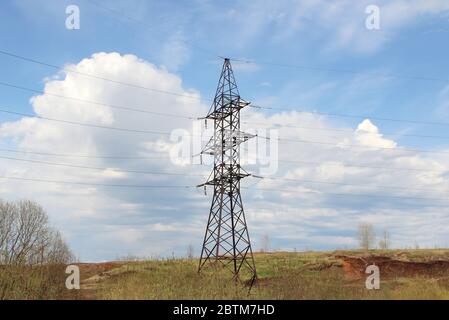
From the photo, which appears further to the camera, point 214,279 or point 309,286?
point 214,279

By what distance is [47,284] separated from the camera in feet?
65.2

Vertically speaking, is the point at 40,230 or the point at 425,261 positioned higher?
the point at 40,230

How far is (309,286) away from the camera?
65.2ft

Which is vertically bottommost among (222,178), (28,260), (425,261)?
(425,261)

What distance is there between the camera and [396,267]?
41531 millimetres

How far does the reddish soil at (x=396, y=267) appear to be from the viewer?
3988 centimetres

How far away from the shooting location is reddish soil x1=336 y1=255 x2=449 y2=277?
39.9m
